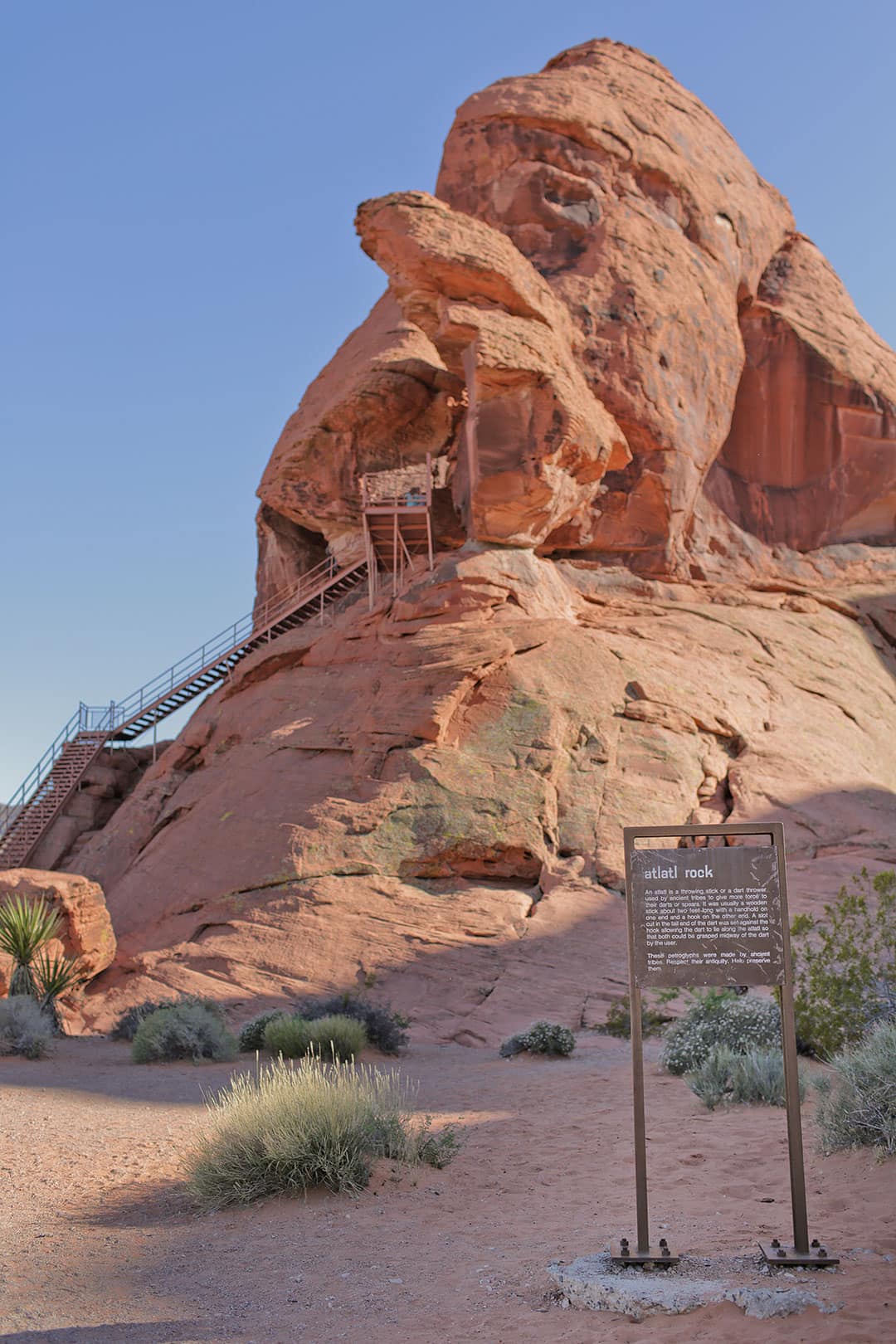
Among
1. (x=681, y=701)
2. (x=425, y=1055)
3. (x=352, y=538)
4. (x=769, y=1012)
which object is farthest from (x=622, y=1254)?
(x=352, y=538)

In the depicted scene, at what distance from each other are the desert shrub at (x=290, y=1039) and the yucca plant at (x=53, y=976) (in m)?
3.26

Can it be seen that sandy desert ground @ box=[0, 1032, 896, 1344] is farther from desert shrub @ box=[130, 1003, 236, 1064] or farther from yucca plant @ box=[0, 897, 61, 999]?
yucca plant @ box=[0, 897, 61, 999]

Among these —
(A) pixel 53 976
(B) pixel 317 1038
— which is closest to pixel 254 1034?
(B) pixel 317 1038

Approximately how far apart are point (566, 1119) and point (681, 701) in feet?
43.0

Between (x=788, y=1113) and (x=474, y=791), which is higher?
(x=474, y=791)

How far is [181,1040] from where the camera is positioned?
40.0 feet

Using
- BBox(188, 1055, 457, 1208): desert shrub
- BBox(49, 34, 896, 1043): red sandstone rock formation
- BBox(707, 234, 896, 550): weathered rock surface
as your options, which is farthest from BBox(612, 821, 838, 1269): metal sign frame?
BBox(707, 234, 896, 550): weathered rock surface

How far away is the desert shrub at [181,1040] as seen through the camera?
1220 centimetres

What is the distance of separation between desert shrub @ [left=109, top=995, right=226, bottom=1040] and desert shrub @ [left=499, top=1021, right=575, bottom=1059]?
348 cm

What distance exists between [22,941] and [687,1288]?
11.7 meters

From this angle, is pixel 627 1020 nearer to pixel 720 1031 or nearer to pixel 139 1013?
pixel 720 1031

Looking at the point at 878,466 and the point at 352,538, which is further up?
the point at 878,466

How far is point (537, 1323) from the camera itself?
4637 mm

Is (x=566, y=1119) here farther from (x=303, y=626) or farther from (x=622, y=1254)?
(x=303, y=626)
